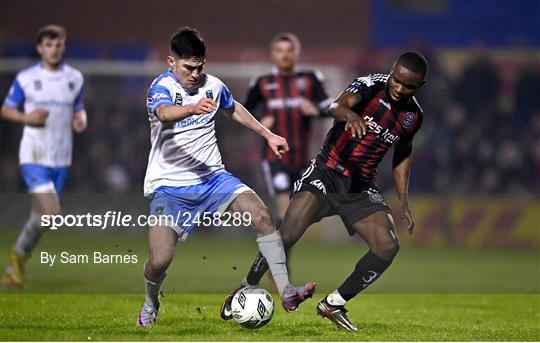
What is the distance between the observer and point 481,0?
2159 centimetres

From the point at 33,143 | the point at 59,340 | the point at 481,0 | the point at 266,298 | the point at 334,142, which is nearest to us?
the point at 59,340

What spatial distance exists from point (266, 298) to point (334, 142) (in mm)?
1363

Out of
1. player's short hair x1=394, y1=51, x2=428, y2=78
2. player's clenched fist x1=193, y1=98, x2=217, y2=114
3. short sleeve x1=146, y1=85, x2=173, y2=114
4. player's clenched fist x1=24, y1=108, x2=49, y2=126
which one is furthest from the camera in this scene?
player's clenched fist x1=24, y1=108, x2=49, y2=126

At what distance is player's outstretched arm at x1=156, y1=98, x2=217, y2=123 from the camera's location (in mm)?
7055

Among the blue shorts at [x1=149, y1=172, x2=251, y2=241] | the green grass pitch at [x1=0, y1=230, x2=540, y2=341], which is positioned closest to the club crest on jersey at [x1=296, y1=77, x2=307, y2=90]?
the green grass pitch at [x1=0, y1=230, x2=540, y2=341]

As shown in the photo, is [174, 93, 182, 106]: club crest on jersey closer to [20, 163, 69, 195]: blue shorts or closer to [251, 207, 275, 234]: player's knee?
[251, 207, 275, 234]: player's knee

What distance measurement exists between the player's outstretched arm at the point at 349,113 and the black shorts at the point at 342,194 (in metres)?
0.41

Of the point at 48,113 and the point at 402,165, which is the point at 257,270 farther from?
the point at 48,113

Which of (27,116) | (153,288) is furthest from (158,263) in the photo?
(27,116)

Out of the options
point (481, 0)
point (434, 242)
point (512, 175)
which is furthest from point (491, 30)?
point (434, 242)

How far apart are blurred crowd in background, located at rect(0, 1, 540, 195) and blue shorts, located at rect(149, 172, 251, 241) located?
10075mm

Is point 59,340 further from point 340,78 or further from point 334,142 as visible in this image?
point 340,78

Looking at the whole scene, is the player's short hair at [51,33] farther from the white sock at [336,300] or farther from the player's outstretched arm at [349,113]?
the white sock at [336,300]

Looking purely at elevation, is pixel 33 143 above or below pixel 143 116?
above
